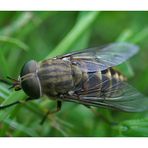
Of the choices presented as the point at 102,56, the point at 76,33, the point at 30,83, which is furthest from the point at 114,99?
the point at 76,33

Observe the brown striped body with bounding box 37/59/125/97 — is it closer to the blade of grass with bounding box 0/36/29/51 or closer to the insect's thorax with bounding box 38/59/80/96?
the insect's thorax with bounding box 38/59/80/96

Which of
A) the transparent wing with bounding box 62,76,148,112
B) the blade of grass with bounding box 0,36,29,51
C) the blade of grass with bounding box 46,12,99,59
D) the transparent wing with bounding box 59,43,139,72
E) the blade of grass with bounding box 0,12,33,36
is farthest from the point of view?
the blade of grass with bounding box 0,12,33,36

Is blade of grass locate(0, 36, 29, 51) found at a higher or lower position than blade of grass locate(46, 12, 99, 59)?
lower

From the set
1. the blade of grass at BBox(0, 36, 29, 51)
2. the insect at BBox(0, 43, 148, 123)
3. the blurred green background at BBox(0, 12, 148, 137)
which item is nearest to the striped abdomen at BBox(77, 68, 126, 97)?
the insect at BBox(0, 43, 148, 123)

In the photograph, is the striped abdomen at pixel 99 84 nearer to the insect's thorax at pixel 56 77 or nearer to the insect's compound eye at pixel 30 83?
the insect's thorax at pixel 56 77

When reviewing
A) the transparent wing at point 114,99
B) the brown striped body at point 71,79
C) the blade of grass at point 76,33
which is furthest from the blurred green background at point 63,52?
the brown striped body at point 71,79

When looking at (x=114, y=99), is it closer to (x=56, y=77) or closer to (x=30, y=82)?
(x=56, y=77)
